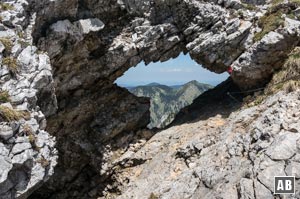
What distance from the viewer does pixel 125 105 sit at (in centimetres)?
4097

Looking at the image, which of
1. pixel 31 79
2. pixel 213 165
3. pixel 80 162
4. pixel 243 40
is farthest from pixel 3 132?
pixel 243 40

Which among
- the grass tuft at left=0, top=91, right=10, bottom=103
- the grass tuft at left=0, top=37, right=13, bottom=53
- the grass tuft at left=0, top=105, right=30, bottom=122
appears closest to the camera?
the grass tuft at left=0, top=105, right=30, bottom=122

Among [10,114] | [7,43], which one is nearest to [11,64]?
[7,43]

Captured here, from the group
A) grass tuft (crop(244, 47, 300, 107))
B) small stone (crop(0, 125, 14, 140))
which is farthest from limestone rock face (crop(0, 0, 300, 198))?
grass tuft (crop(244, 47, 300, 107))

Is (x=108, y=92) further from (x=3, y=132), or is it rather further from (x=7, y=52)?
(x=3, y=132)

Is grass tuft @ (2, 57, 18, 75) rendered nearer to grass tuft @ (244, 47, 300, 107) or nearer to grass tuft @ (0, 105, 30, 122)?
grass tuft @ (0, 105, 30, 122)

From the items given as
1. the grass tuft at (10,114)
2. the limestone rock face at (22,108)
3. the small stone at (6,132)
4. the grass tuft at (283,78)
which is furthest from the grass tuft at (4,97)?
the grass tuft at (283,78)

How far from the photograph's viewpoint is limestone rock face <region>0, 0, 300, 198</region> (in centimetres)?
2286

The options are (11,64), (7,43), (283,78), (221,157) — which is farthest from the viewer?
(283,78)

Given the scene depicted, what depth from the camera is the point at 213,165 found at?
27.3m

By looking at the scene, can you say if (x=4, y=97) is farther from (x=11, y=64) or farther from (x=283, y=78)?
(x=283, y=78)

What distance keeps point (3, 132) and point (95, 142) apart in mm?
19718

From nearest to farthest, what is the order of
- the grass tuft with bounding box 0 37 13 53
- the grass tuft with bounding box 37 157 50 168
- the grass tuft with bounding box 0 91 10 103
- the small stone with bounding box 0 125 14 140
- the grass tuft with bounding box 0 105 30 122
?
the small stone with bounding box 0 125 14 140
the grass tuft with bounding box 0 105 30 122
the grass tuft with bounding box 37 157 50 168
the grass tuft with bounding box 0 91 10 103
the grass tuft with bounding box 0 37 13 53

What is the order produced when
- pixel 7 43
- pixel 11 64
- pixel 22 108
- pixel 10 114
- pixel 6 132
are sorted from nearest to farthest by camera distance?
pixel 6 132 < pixel 10 114 < pixel 22 108 < pixel 11 64 < pixel 7 43
